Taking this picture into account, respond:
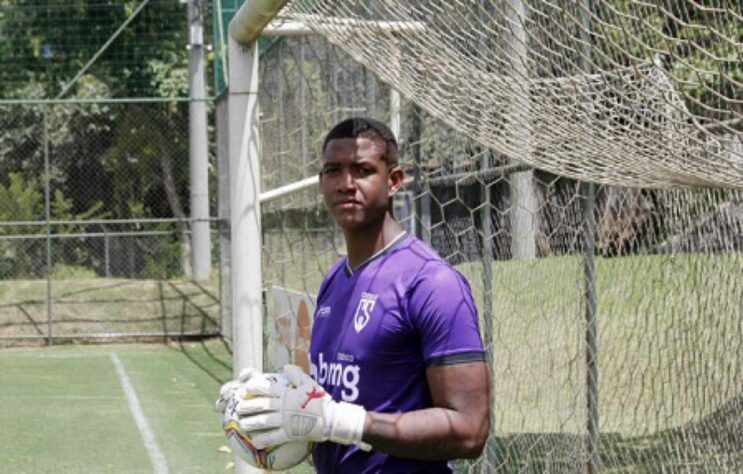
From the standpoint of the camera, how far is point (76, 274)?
19.3 m

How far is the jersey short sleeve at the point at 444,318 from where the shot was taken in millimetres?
2988

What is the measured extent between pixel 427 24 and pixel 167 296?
1406 centimetres

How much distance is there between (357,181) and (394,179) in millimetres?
140

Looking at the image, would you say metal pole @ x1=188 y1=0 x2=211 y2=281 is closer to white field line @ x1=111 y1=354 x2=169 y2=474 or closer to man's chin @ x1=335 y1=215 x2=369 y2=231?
white field line @ x1=111 y1=354 x2=169 y2=474

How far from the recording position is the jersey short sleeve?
118 inches

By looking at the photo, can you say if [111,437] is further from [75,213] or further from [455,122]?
[75,213]

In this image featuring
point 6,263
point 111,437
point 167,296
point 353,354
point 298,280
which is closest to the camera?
point 353,354

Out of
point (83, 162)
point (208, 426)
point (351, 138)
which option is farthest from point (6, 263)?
point (351, 138)

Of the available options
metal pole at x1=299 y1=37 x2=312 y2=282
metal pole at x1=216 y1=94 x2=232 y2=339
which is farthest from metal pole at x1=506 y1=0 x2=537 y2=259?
metal pole at x1=216 y1=94 x2=232 y2=339

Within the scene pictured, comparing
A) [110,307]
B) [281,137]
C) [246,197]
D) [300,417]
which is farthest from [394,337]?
[110,307]

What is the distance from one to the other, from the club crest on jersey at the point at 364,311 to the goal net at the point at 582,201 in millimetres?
772

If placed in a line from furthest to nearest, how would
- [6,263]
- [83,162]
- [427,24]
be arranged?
1. [83,162]
2. [6,263]
3. [427,24]

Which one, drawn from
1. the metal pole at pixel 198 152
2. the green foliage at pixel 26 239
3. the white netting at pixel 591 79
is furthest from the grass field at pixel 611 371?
the green foliage at pixel 26 239

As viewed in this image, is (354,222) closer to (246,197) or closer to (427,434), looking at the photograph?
(427,434)
